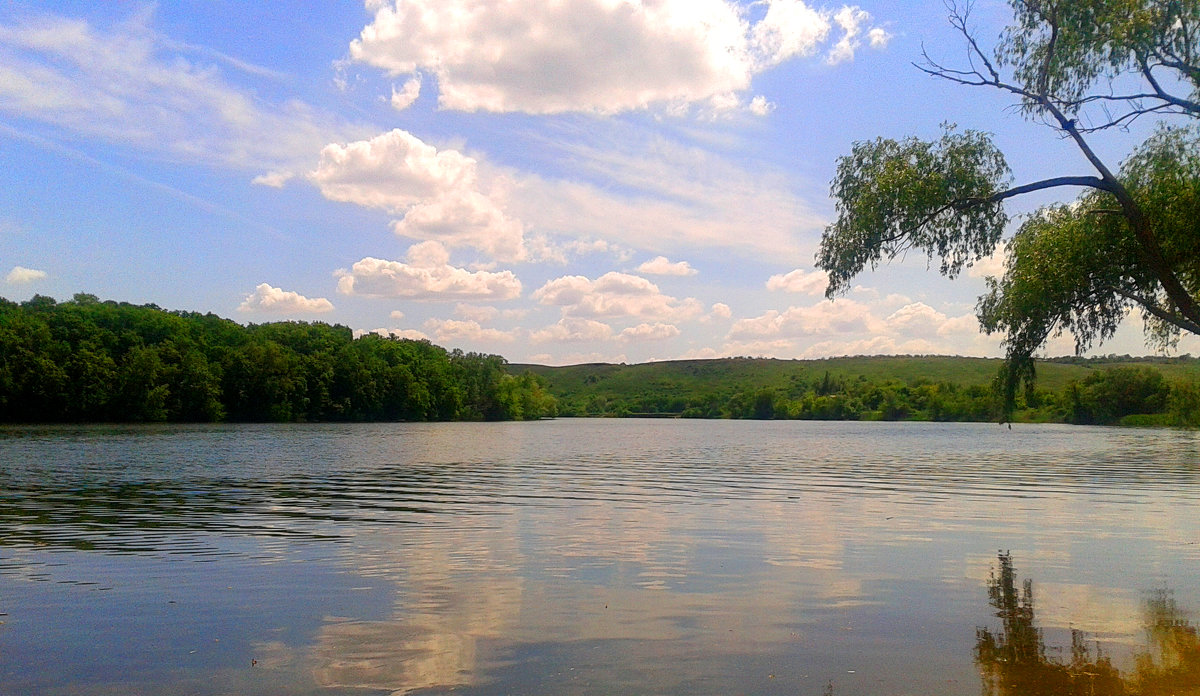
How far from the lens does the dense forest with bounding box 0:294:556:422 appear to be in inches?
4277

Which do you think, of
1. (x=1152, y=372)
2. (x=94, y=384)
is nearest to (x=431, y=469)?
(x=94, y=384)

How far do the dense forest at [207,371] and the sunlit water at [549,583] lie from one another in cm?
8489

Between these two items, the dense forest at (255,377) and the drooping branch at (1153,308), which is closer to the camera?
the drooping branch at (1153,308)

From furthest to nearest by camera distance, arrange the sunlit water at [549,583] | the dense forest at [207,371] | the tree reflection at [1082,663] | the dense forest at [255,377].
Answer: the dense forest at [207,371] < the dense forest at [255,377] < the sunlit water at [549,583] < the tree reflection at [1082,663]

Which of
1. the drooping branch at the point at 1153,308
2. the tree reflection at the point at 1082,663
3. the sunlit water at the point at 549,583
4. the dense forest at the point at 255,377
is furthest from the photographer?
the dense forest at the point at 255,377

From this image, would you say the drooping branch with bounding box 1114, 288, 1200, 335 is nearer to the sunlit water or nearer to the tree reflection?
the sunlit water

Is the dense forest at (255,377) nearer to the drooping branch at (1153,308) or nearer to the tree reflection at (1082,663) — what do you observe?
the drooping branch at (1153,308)

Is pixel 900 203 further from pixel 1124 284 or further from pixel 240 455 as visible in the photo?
pixel 240 455

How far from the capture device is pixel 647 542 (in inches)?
784

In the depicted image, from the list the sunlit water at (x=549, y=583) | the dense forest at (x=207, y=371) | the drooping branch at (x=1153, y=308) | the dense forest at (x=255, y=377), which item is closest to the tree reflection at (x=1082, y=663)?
the sunlit water at (x=549, y=583)

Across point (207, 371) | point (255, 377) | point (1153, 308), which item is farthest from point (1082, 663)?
point (255, 377)

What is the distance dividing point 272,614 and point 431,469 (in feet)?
111

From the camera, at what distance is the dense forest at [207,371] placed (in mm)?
108625

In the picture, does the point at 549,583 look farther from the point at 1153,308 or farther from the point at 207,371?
the point at 207,371
